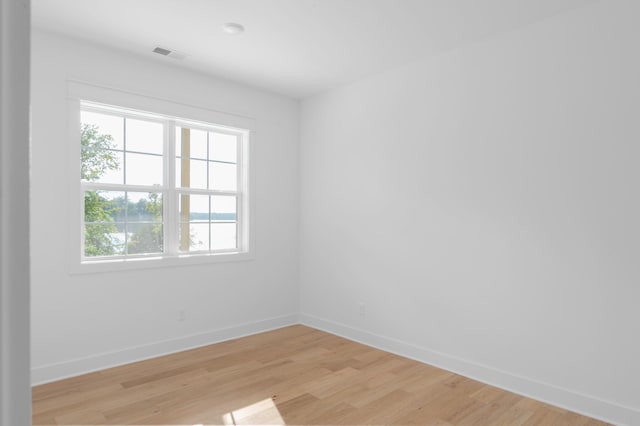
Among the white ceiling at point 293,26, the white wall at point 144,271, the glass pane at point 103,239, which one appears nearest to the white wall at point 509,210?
the white ceiling at point 293,26

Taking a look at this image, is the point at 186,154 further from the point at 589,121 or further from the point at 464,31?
the point at 589,121

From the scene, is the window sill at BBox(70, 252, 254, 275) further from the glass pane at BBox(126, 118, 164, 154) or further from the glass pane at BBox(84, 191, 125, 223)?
the glass pane at BBox(126, 118, 164, 154)

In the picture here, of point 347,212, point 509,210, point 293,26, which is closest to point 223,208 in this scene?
point 347,212

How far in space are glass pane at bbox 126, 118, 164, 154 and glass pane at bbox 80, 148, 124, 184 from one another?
0.59ft

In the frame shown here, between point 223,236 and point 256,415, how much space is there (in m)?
2.19

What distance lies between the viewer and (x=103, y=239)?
12.1 ft

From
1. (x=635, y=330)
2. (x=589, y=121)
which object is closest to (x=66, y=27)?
(x=589, y=121)

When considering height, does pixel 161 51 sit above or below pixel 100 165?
above

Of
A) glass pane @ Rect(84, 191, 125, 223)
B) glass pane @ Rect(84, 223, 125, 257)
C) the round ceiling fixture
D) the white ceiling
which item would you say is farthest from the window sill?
the round ceiling fixture

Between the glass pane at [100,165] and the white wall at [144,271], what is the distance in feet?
0.64

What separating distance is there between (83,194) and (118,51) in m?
1.32

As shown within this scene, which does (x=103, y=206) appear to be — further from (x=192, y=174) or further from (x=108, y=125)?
(x=192, y=174)

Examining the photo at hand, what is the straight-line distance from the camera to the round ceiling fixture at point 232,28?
317cm

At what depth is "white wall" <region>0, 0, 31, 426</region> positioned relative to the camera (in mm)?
314
